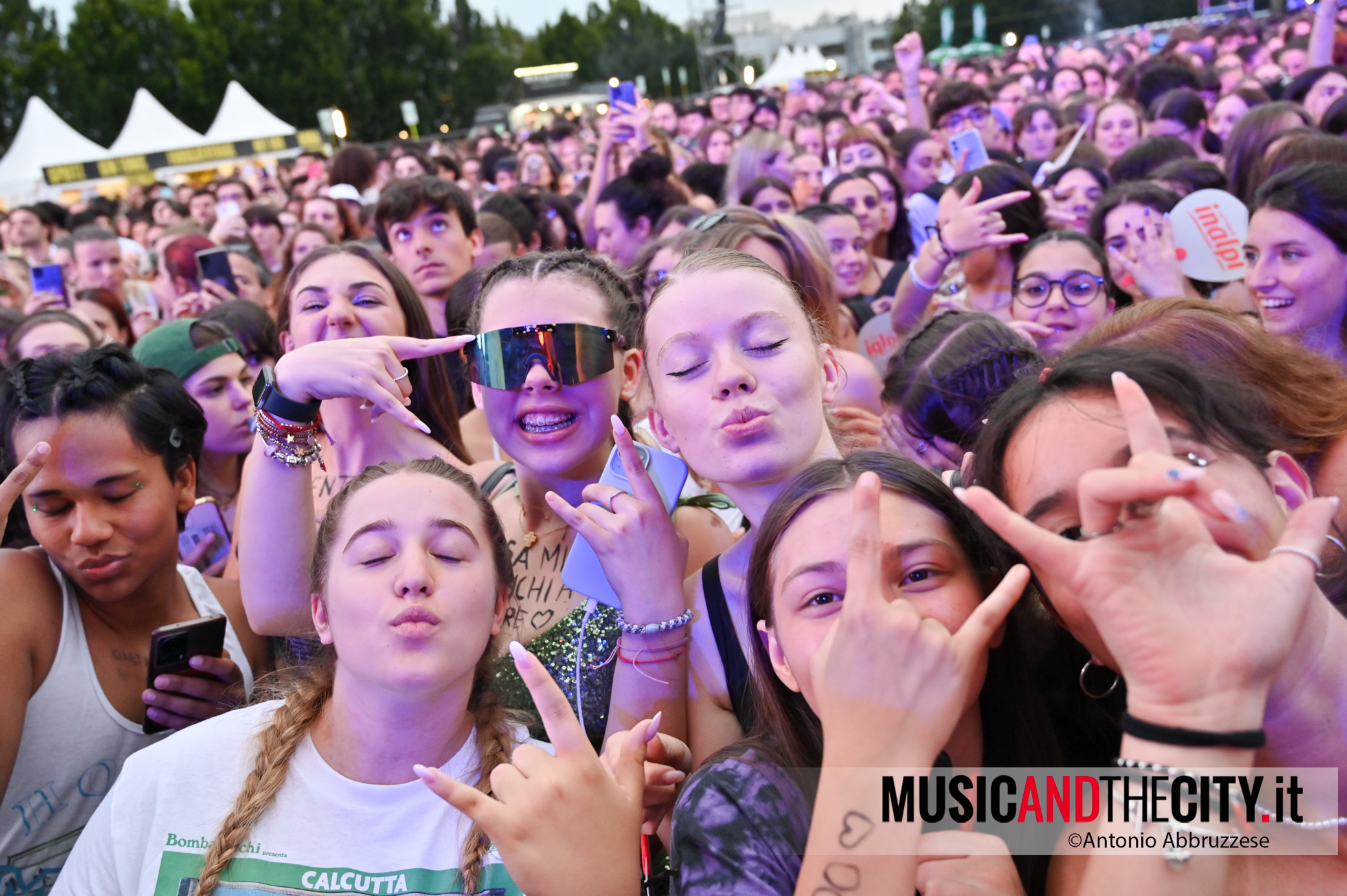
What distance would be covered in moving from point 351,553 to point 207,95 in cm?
4571

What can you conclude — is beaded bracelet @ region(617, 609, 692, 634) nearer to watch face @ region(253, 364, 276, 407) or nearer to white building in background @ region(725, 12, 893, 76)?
watch face @ region(253, 364, 276, 407)

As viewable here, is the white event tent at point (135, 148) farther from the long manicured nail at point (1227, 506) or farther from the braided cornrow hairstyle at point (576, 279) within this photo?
the long manicured nail at point (1227, 506)

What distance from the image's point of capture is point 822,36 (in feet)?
288

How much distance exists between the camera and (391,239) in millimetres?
4758

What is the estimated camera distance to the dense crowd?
130 cm

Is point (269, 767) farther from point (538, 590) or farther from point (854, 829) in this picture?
point (854, 829)

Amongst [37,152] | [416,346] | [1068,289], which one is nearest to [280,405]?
[416,346]

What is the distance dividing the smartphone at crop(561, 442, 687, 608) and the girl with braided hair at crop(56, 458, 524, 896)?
0.18 meters

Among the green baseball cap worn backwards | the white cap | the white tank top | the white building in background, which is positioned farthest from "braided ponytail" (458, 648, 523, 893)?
the white building in background

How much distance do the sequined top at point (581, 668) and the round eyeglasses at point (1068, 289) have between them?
82.4 inches

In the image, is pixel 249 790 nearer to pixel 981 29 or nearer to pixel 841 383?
pixel 841 383

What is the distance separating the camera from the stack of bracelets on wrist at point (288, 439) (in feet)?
7.43

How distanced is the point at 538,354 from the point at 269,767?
1111mm

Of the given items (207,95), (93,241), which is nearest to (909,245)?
(93,241)
